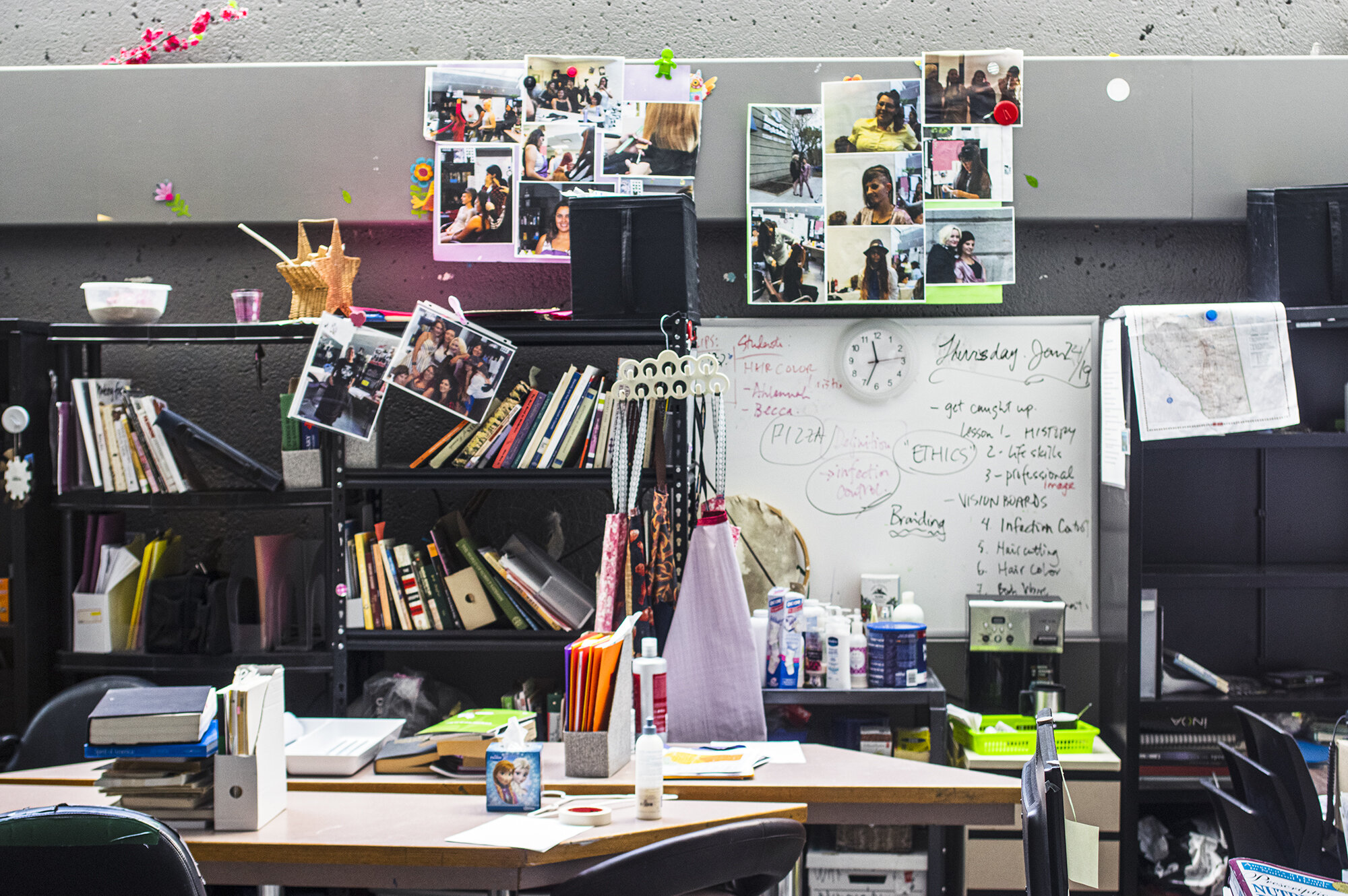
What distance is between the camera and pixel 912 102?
10.6 ft

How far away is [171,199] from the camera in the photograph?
3309 millimetres

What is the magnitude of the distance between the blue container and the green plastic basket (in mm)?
261

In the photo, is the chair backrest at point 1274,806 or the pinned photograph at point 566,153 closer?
the chair backrest at point 1274,806

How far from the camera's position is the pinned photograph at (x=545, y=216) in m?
3.26

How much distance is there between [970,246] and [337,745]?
237cm

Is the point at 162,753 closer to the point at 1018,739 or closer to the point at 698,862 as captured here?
the point at 698,862

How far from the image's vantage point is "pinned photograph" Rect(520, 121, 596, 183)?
327 centimetres

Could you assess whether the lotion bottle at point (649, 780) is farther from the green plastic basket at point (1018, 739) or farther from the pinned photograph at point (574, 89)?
the pinned photograph at point (574, 89)

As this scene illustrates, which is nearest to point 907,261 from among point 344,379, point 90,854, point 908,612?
point 908,612

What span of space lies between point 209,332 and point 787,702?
1.99 m

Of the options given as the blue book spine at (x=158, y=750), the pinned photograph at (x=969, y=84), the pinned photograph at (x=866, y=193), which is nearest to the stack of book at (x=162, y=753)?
the blue book spine at (x=158, y=750)

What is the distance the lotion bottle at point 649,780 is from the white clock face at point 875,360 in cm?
171

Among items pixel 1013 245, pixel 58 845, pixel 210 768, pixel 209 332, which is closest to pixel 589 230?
pixel 209 332

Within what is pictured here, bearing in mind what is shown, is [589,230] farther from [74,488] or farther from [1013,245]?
[74,488]
